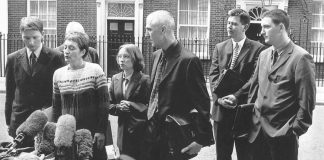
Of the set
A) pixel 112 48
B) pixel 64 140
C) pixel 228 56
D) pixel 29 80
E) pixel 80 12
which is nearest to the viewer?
pixel 64 140

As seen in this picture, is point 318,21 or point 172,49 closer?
point 172,49

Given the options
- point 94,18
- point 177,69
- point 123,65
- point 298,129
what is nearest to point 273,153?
point 298,129

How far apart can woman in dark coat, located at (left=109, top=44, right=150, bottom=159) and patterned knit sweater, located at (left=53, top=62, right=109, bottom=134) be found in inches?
27.8

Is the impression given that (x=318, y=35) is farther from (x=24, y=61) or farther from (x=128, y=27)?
(x=24, y=61)

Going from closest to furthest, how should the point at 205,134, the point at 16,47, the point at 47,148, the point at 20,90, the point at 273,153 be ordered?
the point at 47,148 < the point at 205,134 < the point at 273,153 < the point at 20,90 < the point at 16,47

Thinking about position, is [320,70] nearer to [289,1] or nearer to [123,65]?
[289,1]

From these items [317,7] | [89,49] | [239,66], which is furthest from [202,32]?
[239,66]

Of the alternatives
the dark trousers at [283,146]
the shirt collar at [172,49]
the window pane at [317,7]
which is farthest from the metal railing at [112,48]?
the shirt collar at [172,49]

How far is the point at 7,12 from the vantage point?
1878 centimetres

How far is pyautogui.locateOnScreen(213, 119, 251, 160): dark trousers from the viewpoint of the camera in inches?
201

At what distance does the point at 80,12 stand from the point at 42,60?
14269mm

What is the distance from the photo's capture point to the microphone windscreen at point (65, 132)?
11.0ft

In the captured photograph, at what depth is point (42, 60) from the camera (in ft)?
16.1

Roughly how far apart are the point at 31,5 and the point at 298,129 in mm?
17175
